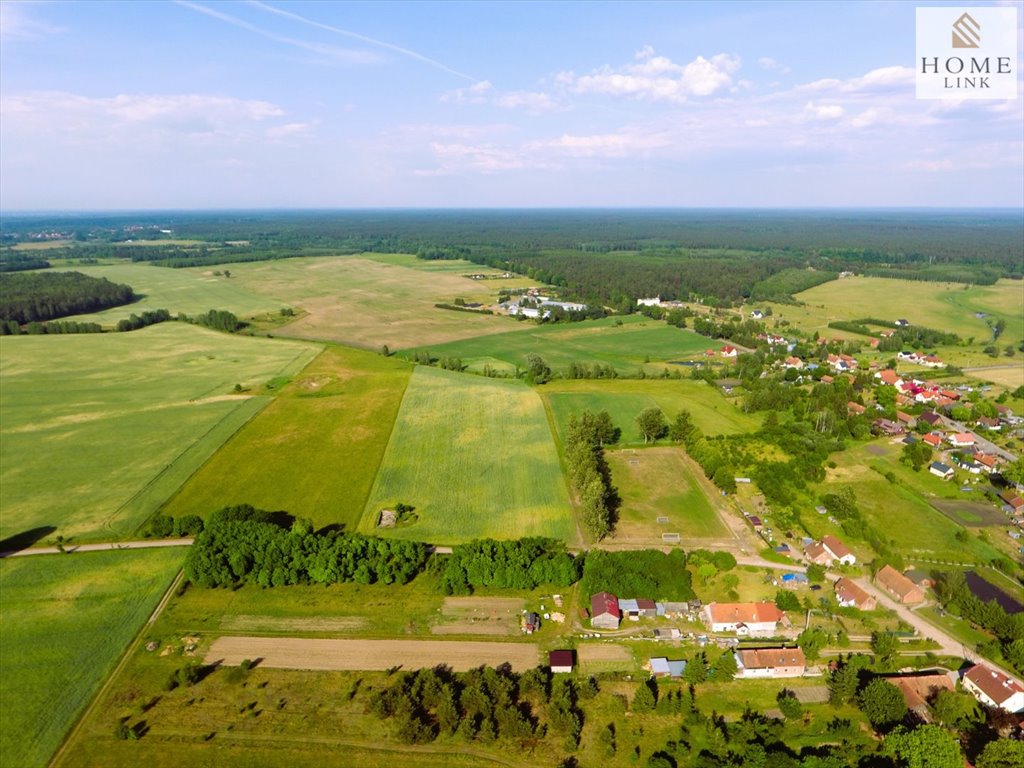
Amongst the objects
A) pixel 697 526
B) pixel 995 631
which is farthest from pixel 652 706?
pixel 995 631

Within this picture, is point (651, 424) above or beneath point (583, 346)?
beneath

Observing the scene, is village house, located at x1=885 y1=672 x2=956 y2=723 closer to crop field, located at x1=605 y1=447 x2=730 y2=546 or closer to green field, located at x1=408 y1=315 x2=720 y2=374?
crop field, located at x1=605 y1=447 x2=730 y2=546

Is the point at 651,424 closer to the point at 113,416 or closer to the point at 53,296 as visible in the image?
the point at 113,416

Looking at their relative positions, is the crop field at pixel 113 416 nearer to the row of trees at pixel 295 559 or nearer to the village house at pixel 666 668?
the row of trees at pixel 295 559

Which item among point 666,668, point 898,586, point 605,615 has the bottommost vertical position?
point 666,668

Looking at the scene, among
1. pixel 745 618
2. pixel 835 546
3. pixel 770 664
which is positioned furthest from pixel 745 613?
pixel 835 546

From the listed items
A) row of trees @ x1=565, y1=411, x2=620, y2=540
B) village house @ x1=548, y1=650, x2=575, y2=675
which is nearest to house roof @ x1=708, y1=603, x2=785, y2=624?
village house @ x1=548, y1=650, x2=575, y2=675

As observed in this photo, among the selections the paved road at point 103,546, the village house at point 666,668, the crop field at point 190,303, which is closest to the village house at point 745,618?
the village house at point 666,668
